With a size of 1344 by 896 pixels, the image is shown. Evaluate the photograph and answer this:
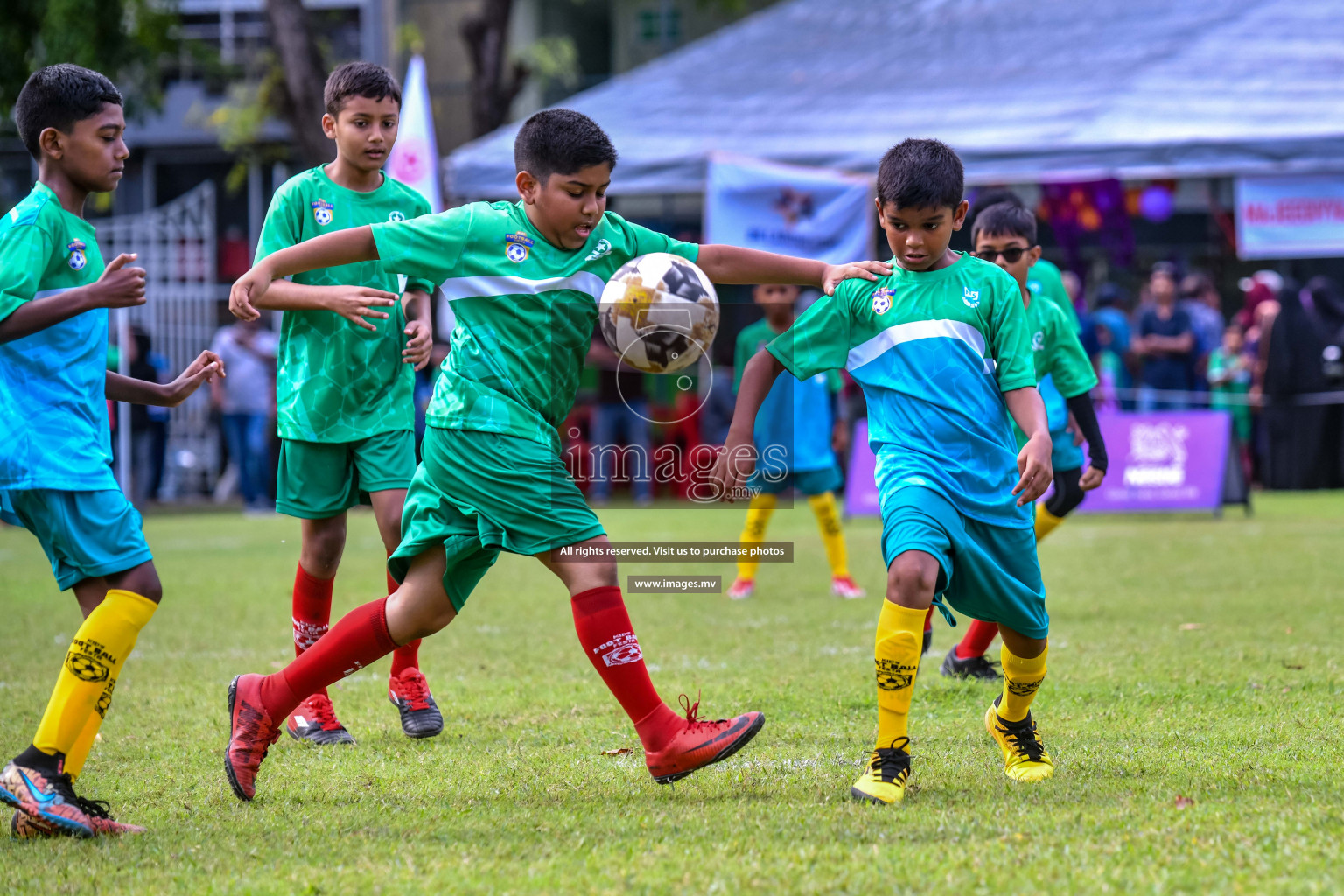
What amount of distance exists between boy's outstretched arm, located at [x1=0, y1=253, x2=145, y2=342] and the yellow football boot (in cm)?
259

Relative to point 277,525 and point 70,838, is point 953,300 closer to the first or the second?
point 70,838

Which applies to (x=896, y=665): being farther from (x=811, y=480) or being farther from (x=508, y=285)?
(x=811, y=480)

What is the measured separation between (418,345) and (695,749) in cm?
167

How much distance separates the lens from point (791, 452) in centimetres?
886

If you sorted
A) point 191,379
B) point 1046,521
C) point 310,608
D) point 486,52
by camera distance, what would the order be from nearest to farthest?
point 191,379 → point 310,608 → point 1046,521 → point 486,52

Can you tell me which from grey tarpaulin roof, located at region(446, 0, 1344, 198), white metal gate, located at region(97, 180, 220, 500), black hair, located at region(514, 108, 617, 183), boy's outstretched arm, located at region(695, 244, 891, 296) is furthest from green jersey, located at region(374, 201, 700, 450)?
white metal gate, located at region(97, 180, 220, 500)

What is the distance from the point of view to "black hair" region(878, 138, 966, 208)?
12.7 ft

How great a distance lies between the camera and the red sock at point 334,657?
13.1 ft

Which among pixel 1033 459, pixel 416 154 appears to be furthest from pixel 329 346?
pixel 416 154

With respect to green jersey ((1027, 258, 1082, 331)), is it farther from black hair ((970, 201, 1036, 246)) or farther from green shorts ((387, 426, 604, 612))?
green shorts ((387, 426, 604, 612))

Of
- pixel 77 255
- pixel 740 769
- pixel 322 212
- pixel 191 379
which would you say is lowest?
pixel 740 769

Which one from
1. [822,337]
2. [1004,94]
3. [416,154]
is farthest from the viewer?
[1004,94]

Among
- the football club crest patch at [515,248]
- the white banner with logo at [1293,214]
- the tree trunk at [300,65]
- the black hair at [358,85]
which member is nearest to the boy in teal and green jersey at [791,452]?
the black hair at [358,85]

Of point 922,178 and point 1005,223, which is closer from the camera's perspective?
point 922,178
